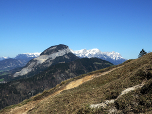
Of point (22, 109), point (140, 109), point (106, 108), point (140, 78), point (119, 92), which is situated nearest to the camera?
point (140, 109)

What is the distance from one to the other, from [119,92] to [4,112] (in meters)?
36.1

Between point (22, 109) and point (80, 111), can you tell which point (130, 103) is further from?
point (22, 109)

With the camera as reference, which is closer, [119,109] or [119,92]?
[119,109]

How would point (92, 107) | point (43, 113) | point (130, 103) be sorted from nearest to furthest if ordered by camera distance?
point (130, 103) → point (92, 107) → point (43, 113)

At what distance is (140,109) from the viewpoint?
48.0 feet

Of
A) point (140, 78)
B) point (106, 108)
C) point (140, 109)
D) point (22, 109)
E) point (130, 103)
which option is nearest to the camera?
point (140, 109)

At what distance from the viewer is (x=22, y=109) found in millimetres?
35406

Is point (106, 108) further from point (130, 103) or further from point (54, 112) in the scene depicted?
point (54, 112)

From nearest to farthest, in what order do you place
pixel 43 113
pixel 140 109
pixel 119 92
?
pixel 140 109, pixel 119 92, pixel 43 113

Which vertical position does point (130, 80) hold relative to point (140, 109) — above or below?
above

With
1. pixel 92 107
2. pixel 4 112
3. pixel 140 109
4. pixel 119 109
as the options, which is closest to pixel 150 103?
pixel 140 109

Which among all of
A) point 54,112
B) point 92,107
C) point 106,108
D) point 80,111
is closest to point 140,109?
point 106,108

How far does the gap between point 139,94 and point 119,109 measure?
396 cm

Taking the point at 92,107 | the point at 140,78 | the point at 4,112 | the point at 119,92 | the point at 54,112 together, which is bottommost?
the point at 4,112
